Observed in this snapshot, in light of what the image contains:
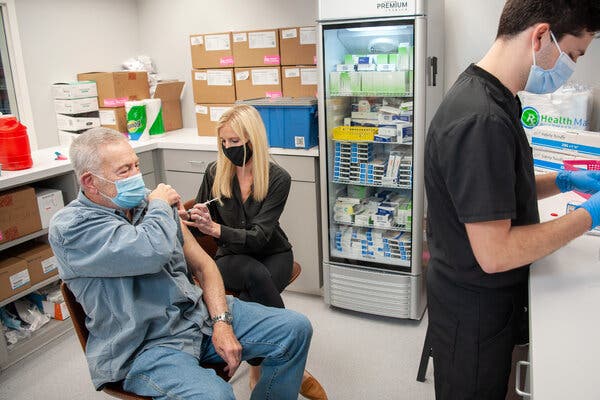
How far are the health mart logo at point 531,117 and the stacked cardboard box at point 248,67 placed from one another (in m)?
1.40

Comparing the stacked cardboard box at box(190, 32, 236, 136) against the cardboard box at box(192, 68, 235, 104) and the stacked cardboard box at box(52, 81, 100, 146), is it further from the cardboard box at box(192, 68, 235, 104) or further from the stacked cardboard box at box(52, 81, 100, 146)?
the stacked cardboard box at box(52, 81, 100, 146)

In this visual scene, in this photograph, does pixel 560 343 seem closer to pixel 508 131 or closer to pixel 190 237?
pixel 508 131

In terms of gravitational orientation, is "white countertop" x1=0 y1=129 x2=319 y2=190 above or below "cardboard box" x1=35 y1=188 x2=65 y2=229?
above

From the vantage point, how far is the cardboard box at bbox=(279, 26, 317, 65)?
11.2 feet

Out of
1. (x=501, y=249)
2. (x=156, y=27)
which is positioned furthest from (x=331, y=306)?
(x=156, y=27)

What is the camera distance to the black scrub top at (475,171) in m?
1.19

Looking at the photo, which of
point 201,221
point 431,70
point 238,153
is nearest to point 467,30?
point 431,70

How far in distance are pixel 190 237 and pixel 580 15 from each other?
154cm

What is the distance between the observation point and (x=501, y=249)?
4.03ft

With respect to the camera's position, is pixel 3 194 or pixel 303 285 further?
pixel 303 285

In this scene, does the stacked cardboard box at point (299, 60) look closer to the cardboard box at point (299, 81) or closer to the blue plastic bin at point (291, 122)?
the cardboard box at point (299, 81)

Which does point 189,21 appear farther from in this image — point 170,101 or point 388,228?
point 388,228

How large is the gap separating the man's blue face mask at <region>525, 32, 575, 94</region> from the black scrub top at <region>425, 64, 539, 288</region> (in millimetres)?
68

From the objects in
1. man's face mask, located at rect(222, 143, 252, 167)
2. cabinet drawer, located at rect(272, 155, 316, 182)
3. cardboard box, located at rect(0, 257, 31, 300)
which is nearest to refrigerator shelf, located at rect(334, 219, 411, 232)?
cabinet drawer, located at rect(272, 155, 316, 182)
